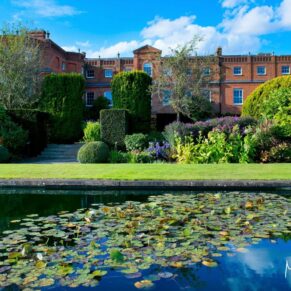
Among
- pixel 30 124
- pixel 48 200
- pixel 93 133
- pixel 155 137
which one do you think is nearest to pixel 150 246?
pixel 48 200

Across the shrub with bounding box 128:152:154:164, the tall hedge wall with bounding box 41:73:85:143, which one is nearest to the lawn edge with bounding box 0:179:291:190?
the shrub with bounding box 128:152:154:164

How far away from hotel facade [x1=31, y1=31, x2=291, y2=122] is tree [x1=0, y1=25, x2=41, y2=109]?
1665cm

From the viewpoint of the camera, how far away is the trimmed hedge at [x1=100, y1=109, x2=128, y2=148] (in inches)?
720

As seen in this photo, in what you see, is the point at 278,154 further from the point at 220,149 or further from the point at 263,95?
the point at 263,95

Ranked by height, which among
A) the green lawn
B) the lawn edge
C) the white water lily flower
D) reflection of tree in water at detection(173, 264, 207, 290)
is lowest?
reflection of tree in water at detection(173, 264, 207, 290)

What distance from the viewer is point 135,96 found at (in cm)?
2128

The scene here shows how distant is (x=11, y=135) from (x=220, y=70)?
28.6 m

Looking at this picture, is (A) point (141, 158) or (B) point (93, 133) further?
(B) point (93, 133)

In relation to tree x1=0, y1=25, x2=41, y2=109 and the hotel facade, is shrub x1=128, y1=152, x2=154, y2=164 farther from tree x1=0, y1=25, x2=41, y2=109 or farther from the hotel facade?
the hotel facade

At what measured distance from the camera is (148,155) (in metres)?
15.7

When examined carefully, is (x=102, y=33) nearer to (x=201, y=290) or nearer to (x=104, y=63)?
(x=201, y=290)

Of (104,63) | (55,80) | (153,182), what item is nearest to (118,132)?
(55,80)

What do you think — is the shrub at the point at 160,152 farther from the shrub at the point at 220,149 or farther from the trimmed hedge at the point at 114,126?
the trimmed hedge at the point at 114,126

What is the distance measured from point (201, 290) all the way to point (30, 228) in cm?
284
